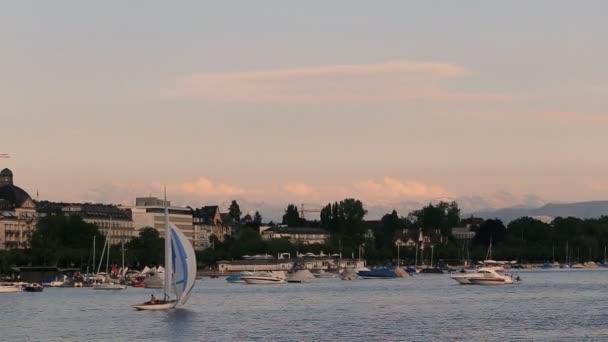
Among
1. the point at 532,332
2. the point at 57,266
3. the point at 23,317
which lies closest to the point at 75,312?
the point at 23,317

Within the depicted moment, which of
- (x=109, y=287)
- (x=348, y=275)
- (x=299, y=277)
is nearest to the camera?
(x=109, y=287)

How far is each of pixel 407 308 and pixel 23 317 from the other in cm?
2458

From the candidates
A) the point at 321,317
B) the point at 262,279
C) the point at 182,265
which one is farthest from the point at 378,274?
the point at 182,265

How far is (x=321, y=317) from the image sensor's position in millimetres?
85688

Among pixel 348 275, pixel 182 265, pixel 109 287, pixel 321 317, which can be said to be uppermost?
pixel 348 275

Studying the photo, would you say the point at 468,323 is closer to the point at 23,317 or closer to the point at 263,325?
the point at 263,325

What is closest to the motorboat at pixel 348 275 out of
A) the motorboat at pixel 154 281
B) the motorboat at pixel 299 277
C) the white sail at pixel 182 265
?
the motorboat at pixel 299 277

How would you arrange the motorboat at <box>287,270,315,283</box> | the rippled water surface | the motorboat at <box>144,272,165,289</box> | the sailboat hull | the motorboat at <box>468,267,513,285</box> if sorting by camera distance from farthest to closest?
the motorboat at <box>287,270,315,283</box>, the motorboat at <box>468,267,513,285</box>, the motorboat at <box>144,272,165,289</box>, the sailboat hull, the rippled water surface

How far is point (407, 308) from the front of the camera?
95562mm

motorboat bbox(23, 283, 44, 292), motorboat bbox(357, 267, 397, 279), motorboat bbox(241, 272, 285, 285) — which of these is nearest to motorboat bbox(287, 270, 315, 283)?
motorboat bbox(241, 272, 285, 285)

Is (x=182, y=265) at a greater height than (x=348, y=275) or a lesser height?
lesser

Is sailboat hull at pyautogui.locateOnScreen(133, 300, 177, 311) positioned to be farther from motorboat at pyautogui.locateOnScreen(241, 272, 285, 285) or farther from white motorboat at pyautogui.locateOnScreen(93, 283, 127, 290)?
motorboat at pyautogui.locateOnScreen(241, 272, 285, 285)

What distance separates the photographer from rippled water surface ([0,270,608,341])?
230ft

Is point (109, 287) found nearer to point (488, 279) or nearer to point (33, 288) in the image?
point (33, 288)
